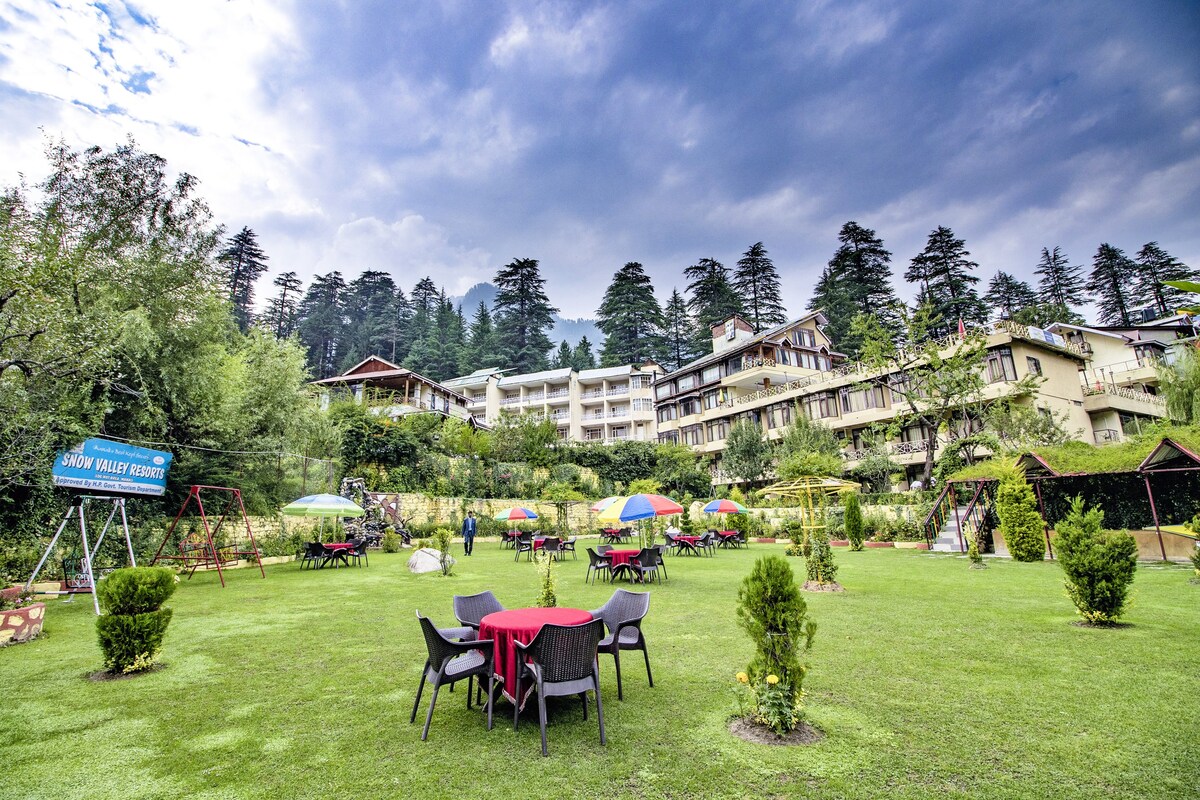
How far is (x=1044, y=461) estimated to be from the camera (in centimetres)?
1491

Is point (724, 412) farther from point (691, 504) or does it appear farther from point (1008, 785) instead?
point (1008, 785)

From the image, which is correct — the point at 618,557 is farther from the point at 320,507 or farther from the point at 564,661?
the point at 564,661

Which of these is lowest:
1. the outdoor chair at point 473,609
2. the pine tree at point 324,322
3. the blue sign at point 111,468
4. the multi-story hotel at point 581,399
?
the outdoor chair at point 473,609

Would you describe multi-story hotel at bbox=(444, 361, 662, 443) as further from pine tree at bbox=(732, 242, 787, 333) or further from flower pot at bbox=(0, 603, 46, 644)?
flower pot at bbox=(0, 603, 46, 644)

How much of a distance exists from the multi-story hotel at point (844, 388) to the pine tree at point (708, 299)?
9.89 metres

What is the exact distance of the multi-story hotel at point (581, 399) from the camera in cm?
4834

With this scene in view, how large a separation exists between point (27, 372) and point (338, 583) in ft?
23.1

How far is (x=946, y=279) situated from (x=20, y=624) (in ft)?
177

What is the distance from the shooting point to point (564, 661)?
156 inches

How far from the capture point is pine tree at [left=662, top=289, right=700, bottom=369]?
59156 mm

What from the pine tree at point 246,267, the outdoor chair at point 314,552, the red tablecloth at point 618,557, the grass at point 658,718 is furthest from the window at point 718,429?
the pine tree at point 246,267

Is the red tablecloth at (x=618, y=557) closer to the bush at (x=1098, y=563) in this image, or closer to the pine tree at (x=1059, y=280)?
the bush at (x=1098, y=563)

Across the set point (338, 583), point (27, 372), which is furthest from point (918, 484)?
point (27, 372)

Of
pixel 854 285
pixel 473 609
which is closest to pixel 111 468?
pixel 473 609
